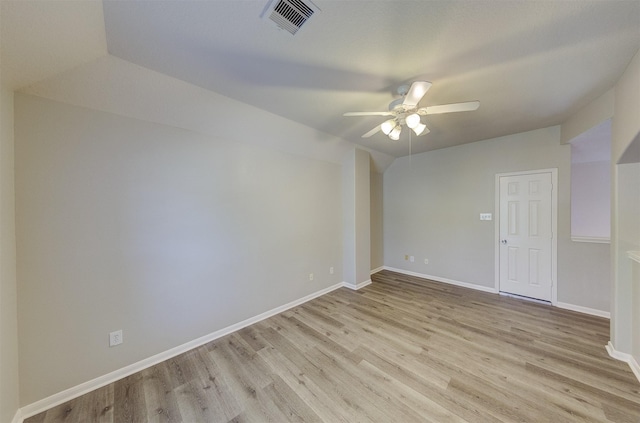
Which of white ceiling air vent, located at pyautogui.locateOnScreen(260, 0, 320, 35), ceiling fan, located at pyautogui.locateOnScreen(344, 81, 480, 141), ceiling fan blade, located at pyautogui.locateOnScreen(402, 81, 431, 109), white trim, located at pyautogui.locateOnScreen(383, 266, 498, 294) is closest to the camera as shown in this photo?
white ceiling air vent, located at pyautogui.locateOnScreen(260, 0, 320, 35)

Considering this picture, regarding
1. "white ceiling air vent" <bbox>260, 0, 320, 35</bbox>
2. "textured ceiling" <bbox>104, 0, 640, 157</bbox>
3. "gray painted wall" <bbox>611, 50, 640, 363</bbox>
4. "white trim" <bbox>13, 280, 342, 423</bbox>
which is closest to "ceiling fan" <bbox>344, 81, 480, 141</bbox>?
"textured ceiling" <bbox>104, 0, 640, 157</bbox>

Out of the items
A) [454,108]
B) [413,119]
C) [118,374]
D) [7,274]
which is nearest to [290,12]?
[413,119]

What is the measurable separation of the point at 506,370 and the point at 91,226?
150 inches

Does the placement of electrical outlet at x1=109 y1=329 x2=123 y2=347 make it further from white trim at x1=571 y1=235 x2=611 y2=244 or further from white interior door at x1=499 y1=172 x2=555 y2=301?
white trim at x1=571 y1=235 x2=611 y2=244

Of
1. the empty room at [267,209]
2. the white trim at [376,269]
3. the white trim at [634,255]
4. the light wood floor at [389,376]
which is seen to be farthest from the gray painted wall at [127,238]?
the white trim at [634,255]

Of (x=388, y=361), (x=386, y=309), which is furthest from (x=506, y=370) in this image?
(x=386, y=309)

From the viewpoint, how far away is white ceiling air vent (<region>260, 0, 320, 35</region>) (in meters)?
1.18

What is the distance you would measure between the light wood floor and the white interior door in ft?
1.81

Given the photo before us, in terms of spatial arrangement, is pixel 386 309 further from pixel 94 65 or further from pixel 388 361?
pixel 94 65

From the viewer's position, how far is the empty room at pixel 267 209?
1364 millimetres

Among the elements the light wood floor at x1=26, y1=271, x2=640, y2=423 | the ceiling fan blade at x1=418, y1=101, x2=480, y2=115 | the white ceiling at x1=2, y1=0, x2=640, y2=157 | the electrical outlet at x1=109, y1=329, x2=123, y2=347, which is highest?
the white ceiling at x1=2, y1=0, x2=640, y2=157

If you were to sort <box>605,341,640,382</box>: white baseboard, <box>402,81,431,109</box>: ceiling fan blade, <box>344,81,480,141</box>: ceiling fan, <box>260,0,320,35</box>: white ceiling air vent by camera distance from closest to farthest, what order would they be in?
<box>260,0,320,35</box>: white ceiling air vent → <box>402,81,431,109</box>: ceiling fan blade → <box>344,81,480,141</box>: ceiling fan → <box>605,341,640,382</box>: white baseboard

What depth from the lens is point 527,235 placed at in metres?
3.33

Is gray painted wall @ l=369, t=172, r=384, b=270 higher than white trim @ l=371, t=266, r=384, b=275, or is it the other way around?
gray painted wall @ l=369, t=172, r=384, b=270
